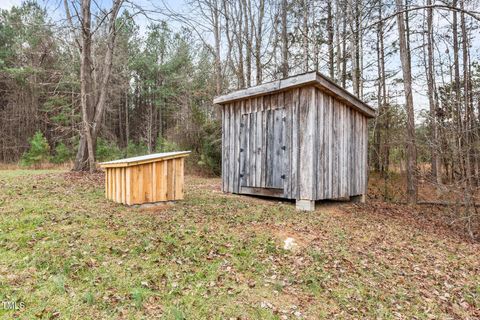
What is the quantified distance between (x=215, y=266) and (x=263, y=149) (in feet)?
12.0

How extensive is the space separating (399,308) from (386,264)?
3.24 ft

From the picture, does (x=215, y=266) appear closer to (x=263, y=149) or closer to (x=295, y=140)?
(x=295, y=140)

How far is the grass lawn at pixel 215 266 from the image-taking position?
99.0 inches

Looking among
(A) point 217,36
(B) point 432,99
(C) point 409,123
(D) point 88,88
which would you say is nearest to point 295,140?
(C) point 409,123

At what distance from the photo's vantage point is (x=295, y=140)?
5.89 m

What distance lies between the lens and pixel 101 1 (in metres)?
8.65

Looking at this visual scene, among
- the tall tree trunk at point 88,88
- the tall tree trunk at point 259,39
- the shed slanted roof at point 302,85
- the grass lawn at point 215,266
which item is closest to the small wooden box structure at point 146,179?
the grass lawn at point 215,266

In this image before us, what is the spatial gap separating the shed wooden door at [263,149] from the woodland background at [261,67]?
2.06 meters

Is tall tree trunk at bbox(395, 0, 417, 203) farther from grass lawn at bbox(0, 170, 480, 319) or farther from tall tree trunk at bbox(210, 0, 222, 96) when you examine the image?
tall tree trunk at bbox(210, 0, 222, 96)

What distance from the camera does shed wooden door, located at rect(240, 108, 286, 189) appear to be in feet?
20.3

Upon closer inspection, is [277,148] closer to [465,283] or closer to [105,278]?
[465,283]

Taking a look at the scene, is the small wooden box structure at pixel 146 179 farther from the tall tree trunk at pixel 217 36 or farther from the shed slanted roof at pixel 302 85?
the tall tree trunk at pixel 217 36

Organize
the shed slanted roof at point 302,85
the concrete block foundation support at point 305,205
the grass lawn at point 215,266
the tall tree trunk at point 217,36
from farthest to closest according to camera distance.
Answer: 1. the tall tree trunk at point 217,36
2. the concrete block foundation support at point 305,205
3. the shed slanted roof at point 302,85
4. the grass lawn at point 215,266

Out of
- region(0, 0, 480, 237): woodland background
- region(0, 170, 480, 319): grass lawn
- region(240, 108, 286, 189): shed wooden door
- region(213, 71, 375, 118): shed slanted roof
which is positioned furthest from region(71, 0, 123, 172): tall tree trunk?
region(240, 108, 286, 189): shed wooden door
